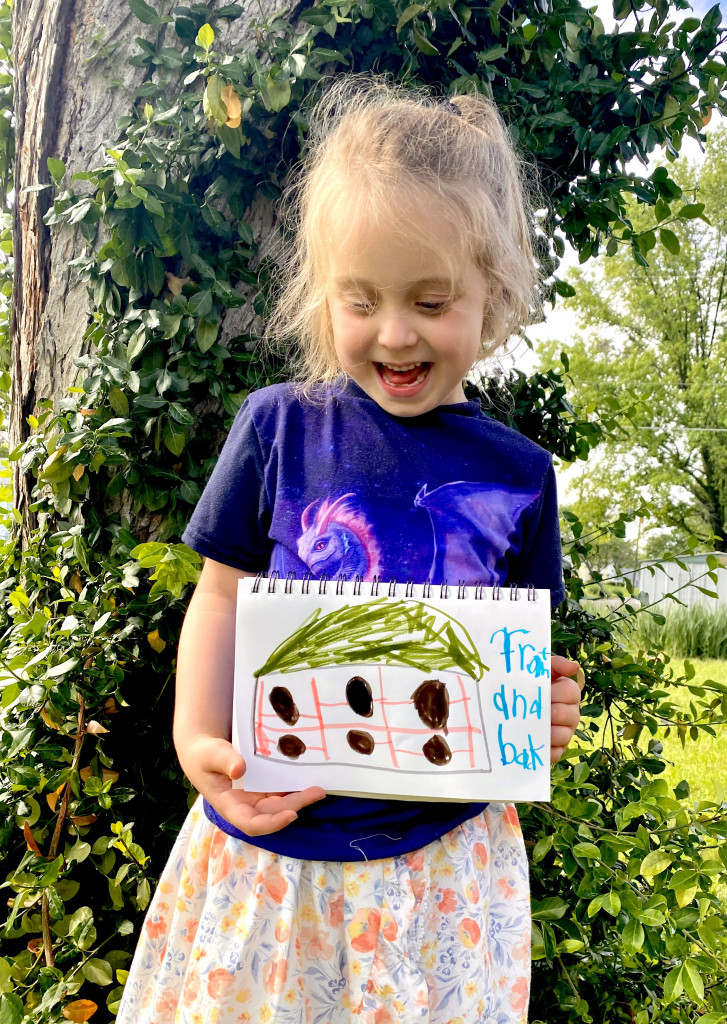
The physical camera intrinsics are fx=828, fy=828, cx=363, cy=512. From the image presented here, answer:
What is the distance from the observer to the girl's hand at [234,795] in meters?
0.98


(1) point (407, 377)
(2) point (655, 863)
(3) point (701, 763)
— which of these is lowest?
(3) point (701, 763)

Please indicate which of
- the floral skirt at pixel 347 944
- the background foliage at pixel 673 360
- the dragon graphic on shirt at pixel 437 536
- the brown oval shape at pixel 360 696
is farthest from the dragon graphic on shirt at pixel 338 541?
the background foliage at pixel 673 360

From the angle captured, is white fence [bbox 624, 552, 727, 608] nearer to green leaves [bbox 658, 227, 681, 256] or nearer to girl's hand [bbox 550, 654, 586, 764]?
green leaves [bbox 658, 227, 681, 256]

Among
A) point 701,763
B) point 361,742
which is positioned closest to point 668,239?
point 361,742

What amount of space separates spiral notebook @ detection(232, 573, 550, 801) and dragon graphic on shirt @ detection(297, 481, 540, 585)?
6cm

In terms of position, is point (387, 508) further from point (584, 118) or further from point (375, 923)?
point (584, 118)

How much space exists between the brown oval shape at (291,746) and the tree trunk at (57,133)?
1.04 metres

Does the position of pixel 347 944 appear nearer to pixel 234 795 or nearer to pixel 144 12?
pixel 234 795

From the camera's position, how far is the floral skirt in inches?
38.7

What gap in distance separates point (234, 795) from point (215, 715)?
0.42 feet

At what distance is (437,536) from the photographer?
110 cm

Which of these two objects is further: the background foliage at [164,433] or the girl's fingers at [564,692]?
the background foliage at [164,433]

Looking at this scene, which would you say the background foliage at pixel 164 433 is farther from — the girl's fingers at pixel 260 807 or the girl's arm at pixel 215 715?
the girl's fingers at pixel 260 807

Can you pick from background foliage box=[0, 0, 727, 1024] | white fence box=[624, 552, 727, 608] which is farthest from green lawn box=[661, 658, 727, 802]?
background foliage box=[0, 0, 727, 1024]
